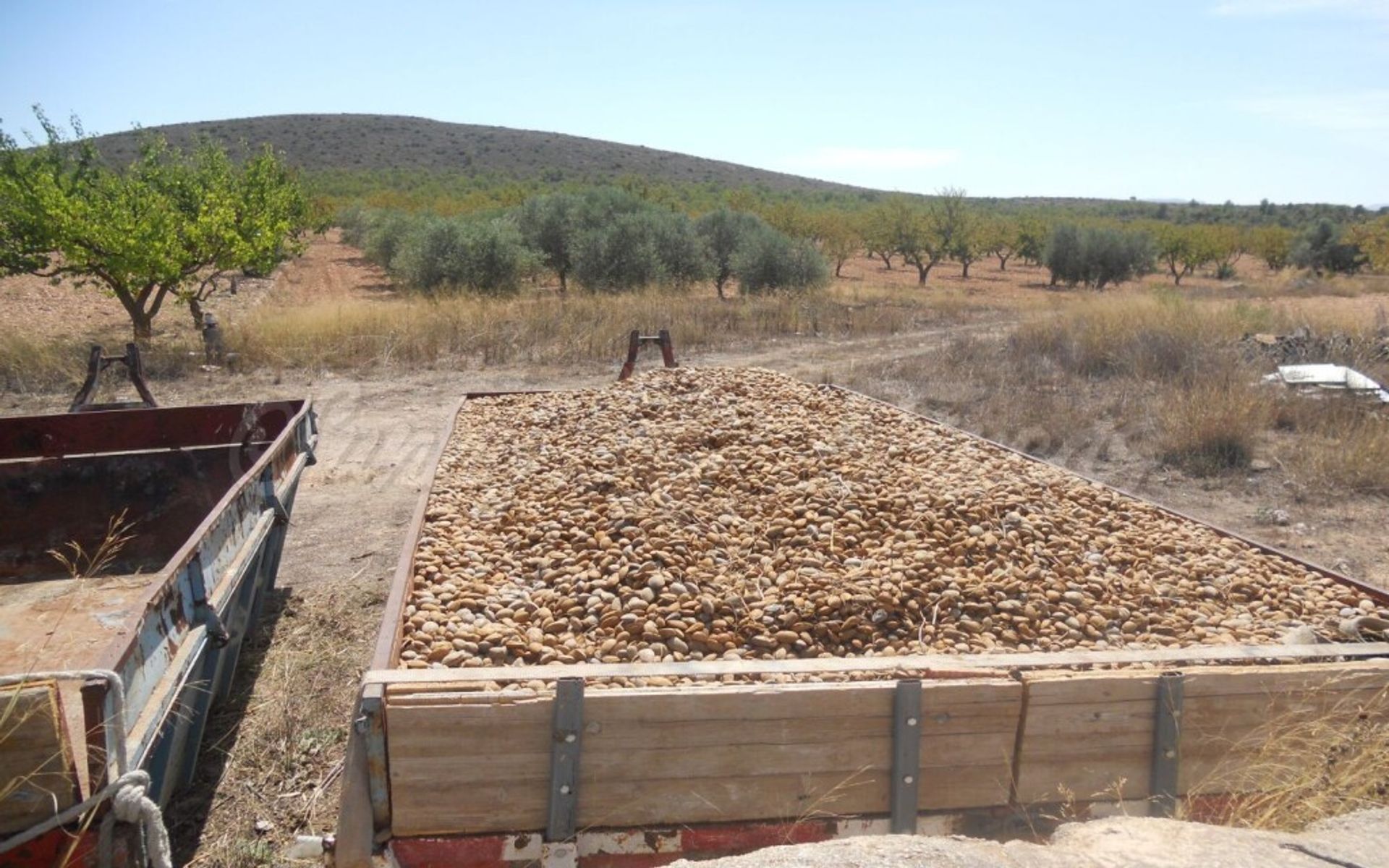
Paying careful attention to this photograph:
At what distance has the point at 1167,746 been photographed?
2.12 m

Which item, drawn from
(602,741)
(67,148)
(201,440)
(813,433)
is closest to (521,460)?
(813,433)

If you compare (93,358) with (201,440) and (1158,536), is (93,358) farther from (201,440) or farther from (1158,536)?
(1158,536)

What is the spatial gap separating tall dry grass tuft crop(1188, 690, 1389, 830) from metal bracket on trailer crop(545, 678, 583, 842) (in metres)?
1.40

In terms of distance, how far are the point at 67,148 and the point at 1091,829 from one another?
18237 mm

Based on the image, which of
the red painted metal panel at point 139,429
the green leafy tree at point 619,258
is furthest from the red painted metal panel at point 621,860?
the green leafy tree at point 619,258

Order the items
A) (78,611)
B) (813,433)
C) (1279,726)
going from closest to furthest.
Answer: (1279,726), (78,611), (813,433)

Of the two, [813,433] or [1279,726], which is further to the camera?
[813,433]

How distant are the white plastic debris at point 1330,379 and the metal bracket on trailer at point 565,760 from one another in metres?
8.99

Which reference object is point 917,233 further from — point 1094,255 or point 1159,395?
point 1159,395

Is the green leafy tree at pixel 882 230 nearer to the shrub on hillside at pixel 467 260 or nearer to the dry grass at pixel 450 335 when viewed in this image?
the shrub on hillside at pixel 467 260

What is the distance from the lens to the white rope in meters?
1.88

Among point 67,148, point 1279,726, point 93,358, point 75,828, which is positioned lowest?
point 75,828

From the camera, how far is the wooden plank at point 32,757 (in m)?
1.78

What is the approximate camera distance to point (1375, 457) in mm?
6832
